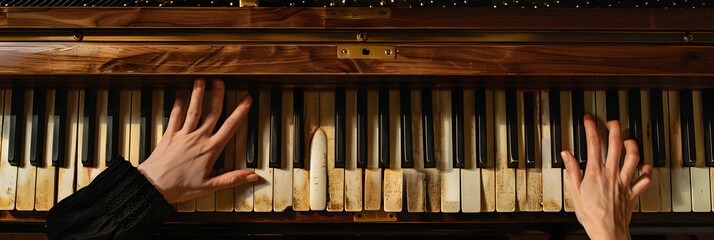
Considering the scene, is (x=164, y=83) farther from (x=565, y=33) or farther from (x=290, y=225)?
(x=565, y=33)

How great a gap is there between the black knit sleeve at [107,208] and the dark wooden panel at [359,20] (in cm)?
36

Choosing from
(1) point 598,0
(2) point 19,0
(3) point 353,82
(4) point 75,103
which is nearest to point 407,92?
(3) point 353,82

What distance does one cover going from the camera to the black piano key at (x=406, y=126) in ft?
3.72

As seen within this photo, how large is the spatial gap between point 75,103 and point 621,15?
4.49 feet

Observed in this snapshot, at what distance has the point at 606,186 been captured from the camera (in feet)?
3.67

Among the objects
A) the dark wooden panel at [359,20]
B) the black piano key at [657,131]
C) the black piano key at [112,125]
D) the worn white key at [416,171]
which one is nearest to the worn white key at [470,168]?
the worn white key at [416,171]

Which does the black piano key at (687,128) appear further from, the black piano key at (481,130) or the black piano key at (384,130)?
the black piano key at (384,130)

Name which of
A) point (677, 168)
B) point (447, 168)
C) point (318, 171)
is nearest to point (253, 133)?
point (318, 171)

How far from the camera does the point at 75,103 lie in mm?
1158

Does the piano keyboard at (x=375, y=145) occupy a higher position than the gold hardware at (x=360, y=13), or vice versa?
the gold hardware at (x=360, y=13)

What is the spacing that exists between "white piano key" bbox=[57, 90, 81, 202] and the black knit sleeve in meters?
0.07

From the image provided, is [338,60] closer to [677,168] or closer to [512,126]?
[512,126]

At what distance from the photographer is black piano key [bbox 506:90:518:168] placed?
1.15 m

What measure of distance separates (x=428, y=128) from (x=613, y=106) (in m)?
0.48
